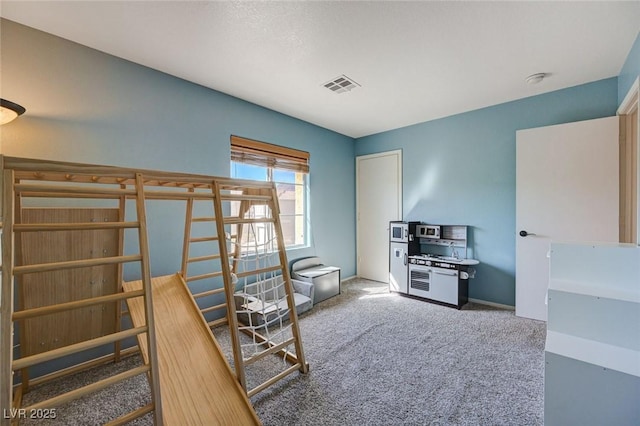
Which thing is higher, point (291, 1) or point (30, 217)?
point (291, 1)

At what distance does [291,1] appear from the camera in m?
1.66

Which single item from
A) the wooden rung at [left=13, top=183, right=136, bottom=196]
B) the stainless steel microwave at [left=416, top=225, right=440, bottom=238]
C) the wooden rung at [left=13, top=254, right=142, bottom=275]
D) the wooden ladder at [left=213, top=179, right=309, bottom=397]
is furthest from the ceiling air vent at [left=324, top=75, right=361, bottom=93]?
the wooden rung at [left=13, top=254, right=142, bottom=275]

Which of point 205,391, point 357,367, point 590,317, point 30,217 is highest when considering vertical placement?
point 30,217

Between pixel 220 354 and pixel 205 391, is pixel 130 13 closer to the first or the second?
pixel 220 354

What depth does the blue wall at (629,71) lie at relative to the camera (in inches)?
78.3

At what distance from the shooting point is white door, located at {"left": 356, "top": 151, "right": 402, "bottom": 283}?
4371 millimetres

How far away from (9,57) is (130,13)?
3.14 ft

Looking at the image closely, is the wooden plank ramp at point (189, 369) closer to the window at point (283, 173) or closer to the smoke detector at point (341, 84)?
the window at point (283, 173)

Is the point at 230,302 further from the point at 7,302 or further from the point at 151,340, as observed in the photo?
the point at 7,302

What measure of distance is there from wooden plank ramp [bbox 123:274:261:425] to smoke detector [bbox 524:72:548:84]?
3.75m

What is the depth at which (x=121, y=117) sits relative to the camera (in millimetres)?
2275

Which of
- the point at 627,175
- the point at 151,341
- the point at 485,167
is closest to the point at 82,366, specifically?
the point at 151,341

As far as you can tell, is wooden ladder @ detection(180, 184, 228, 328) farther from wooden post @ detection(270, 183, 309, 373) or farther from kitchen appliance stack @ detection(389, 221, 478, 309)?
kitchen appliance stack @ detection(389, 221, 478, 309)

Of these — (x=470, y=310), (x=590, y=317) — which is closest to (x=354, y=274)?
(x=470, y=310)
